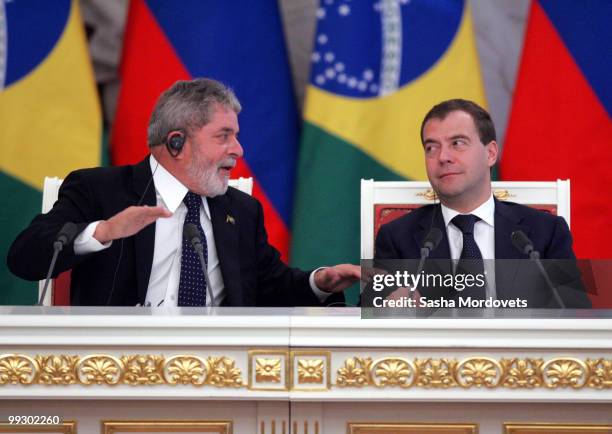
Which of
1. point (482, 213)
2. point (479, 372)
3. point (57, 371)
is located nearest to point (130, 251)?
point (57, 371)

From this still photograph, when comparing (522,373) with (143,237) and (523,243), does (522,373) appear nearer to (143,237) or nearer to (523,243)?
(523,243)

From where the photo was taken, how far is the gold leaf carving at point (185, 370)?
1713mm

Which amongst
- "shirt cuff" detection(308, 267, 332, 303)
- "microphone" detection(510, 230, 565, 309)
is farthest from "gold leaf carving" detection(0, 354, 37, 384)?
"shirt cuff" detection(308, 267, 332, 303)

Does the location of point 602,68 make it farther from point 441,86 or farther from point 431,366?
point 431,366

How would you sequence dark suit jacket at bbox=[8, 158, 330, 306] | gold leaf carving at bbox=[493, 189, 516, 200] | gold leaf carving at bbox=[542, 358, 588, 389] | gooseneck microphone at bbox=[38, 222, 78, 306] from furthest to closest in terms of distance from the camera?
gold leaf carving at bbox=[493, 189, 516, 200], dark suit jacket at bbox=[8, 158, 330, 306], gooseneck microphone at bbox=[38, 222, 78, 306], gold leaf carving at bbox=[542, 358, 588, 389]

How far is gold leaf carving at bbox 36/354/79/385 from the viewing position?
172 cm

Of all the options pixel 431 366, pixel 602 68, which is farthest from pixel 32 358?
pixel 602 68

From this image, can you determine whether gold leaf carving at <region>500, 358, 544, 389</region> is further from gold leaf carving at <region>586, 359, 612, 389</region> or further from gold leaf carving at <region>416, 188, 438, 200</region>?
gold leaf carving at <region>416, 188, 438, 200</region>

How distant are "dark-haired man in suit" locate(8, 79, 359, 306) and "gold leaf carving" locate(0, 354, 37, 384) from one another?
0.66 metres

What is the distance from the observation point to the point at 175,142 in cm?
274

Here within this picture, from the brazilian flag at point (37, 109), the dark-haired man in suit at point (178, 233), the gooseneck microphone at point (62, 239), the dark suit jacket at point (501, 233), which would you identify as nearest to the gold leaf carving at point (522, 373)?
the dark suit jacket at point (501, 233)

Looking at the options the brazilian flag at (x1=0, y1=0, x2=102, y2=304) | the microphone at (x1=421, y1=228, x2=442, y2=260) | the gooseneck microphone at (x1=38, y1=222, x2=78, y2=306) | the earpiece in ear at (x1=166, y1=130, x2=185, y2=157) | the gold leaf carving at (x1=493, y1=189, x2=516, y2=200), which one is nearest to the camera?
the microphone at (x1=421, y1=228, x2=442, y2=260)

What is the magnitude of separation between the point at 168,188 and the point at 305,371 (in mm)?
1178

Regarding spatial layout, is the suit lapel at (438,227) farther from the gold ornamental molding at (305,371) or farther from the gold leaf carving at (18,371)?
the gold leaf carving at (18,371)
